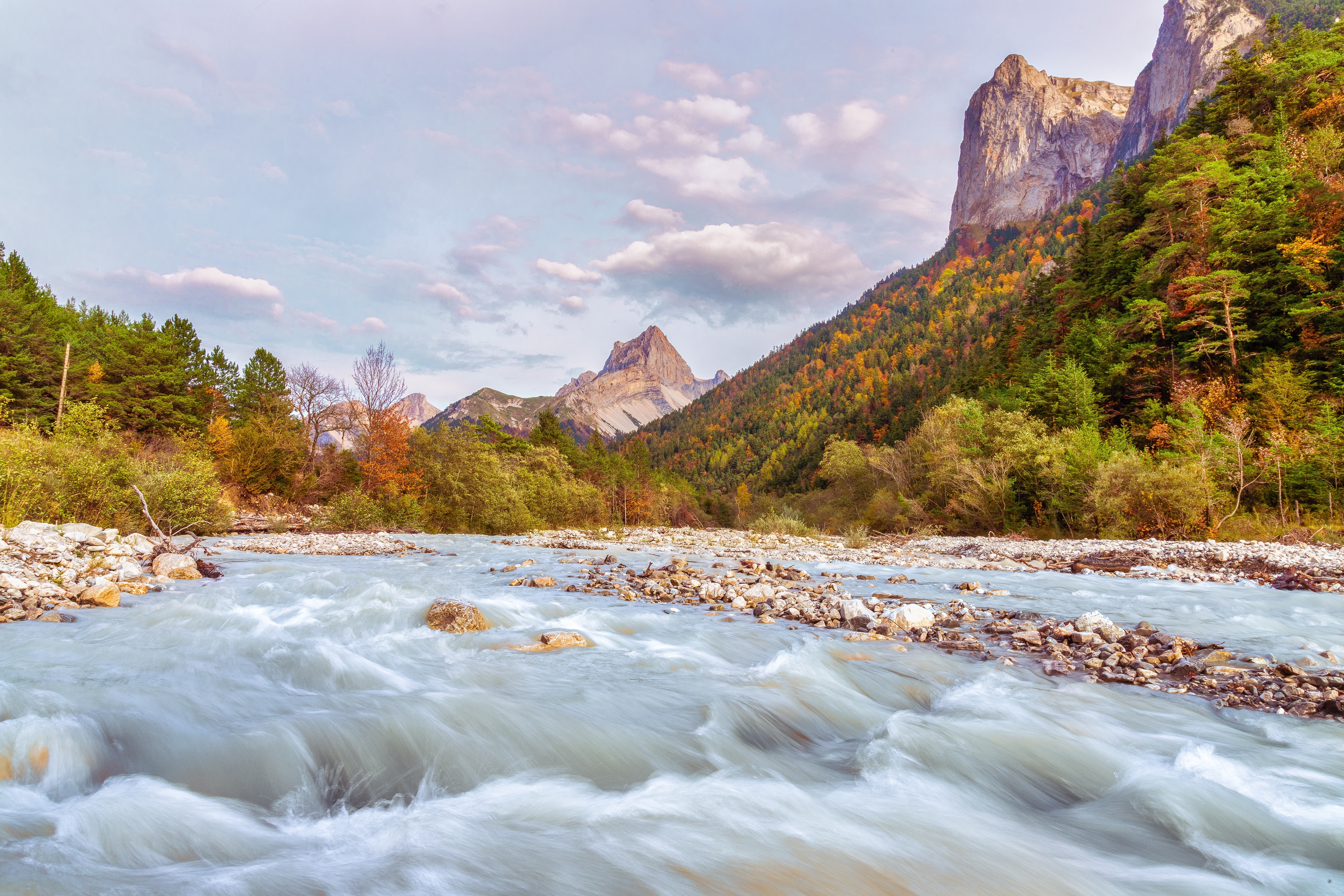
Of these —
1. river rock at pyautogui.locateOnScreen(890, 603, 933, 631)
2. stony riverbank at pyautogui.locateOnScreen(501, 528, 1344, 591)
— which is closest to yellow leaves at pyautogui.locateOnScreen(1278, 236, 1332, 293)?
stony riverbank at pyautogui.locateOnScreen(501, 528, 1344, 591)

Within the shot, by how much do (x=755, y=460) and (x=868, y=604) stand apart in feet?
385

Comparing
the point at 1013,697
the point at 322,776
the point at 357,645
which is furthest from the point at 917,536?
the point at 322,776

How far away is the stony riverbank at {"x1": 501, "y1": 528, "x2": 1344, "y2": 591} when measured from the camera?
13.6 meters

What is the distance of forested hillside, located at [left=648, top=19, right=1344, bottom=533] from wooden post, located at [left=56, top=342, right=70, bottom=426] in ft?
171

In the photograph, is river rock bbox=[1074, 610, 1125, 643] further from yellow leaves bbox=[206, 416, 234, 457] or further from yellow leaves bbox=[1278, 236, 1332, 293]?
yellow leaves bbox=[206, 416, 234, 457]

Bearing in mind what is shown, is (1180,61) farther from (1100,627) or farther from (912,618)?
(912,618)

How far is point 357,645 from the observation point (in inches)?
323

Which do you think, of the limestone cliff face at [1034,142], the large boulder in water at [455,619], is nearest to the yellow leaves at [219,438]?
the large boulder in water at [455,619]

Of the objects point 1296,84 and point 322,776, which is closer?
point 322,776

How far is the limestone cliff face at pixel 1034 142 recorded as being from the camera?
17212 centimetres

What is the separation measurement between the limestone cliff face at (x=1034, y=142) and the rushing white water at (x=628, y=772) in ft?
645

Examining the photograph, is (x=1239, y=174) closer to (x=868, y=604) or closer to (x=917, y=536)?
(x=917, y=536)

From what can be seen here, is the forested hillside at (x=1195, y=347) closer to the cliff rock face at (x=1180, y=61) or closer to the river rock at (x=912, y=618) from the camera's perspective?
the river rock at (x=912, y=618)

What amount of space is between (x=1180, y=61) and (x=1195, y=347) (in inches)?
6074
